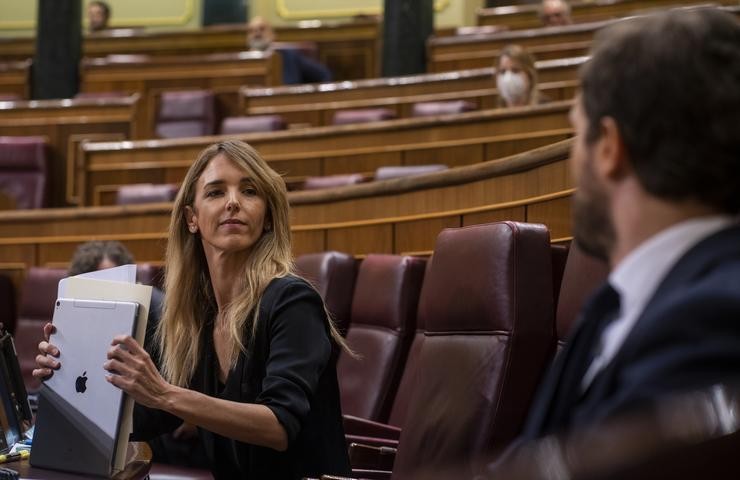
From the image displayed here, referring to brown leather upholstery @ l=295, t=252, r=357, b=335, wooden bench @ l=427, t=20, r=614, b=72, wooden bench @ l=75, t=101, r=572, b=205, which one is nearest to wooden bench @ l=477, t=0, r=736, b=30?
wooden bench @ l=427, t=20, r=614, b=72

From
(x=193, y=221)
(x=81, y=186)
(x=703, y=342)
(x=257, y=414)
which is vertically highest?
(x=703, y=342)

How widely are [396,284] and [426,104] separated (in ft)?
4.36

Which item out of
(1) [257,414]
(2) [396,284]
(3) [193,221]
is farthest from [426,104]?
(1) [257,414]

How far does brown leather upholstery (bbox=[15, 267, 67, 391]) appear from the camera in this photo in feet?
6.59

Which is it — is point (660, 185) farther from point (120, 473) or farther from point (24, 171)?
point (24, 171)

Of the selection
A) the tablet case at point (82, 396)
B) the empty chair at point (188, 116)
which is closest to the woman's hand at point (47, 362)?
the tablet case at point (82, 396)

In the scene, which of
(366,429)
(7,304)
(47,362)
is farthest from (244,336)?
(7,304)

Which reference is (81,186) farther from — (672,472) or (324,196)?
(672,472)

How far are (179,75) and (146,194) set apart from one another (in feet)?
3.64

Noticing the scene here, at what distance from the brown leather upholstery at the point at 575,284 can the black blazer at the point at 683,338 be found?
44 centimetres

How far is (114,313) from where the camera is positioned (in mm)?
762

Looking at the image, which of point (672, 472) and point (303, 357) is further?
point (303, 357)

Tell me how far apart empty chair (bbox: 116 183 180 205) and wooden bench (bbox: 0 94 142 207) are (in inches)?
23.5

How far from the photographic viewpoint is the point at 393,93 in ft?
9.11
